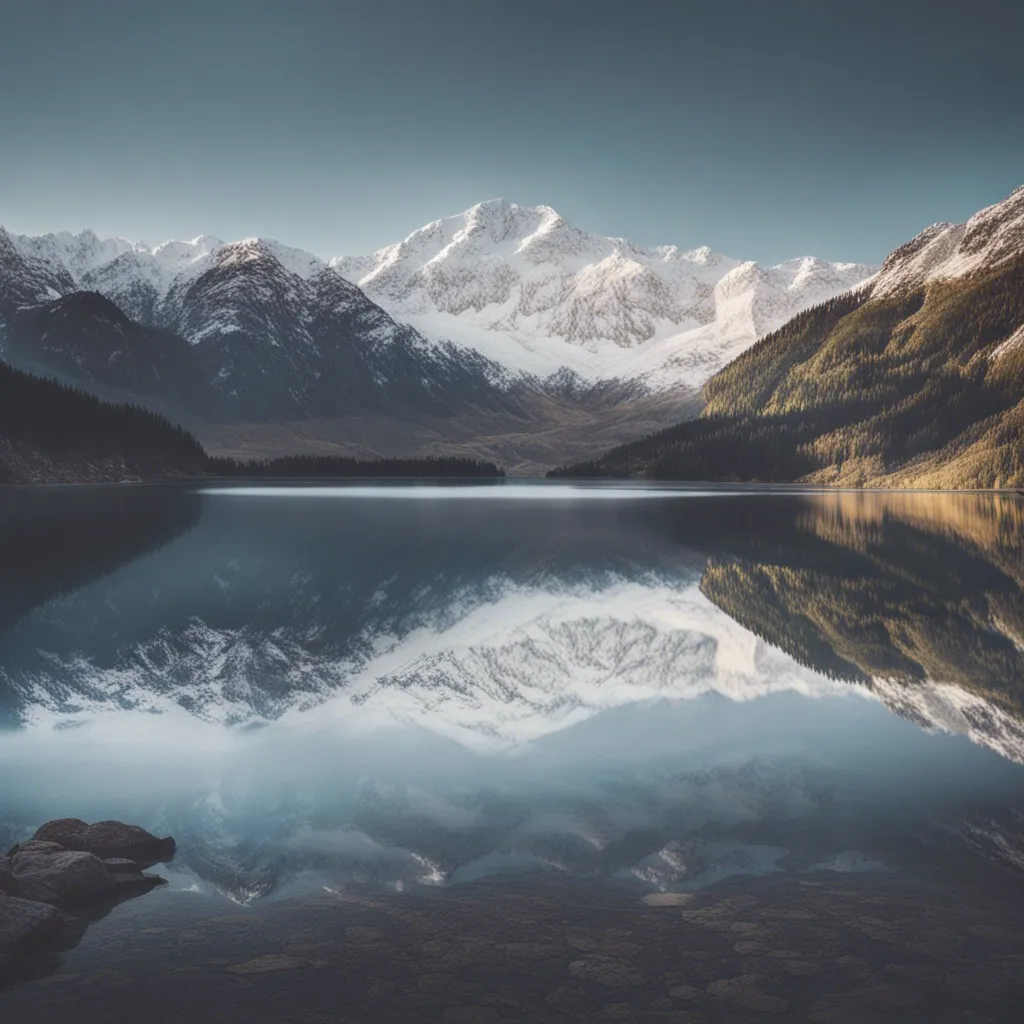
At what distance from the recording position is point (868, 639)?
135 ft

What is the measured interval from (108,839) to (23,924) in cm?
362

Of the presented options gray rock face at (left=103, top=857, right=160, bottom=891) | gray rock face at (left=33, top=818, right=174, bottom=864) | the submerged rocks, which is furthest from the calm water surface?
gray rock face at (left=33, top=818, right=174, bottom=864)

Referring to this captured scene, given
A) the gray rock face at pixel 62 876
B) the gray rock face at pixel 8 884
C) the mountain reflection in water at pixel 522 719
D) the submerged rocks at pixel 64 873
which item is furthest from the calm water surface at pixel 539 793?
the gray rock face at pixel 8 884

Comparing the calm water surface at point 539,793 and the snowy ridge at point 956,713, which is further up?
the snowy ridge at point 956,713

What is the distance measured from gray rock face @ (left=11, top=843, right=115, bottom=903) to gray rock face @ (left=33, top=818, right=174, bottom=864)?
112 cm

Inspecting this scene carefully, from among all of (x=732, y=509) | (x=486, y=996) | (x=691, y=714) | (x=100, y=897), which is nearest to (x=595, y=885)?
(x=486, y=996)

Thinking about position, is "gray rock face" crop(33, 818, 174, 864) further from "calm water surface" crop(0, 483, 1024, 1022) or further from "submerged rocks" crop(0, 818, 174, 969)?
"calm water surface" crop(0, 483, 1024, 1022)

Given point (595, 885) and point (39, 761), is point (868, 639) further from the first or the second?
point (39, 761)

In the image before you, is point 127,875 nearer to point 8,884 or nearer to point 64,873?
point 64,873

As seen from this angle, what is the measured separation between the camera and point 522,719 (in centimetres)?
2947

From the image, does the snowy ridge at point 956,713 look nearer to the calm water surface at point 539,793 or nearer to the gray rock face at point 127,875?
the calm water surface at point 539,793

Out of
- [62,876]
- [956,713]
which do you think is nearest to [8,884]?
[62,876]

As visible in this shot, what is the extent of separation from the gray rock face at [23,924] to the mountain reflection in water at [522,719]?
9.20ft

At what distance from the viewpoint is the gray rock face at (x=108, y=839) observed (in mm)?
18719
